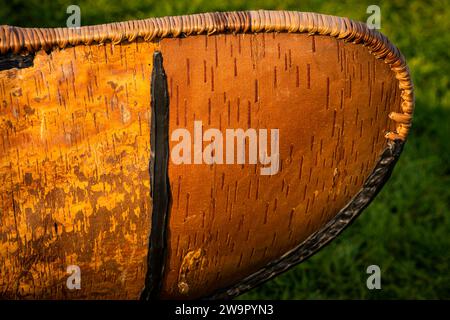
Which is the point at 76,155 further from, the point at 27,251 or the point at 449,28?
the point at 449,28

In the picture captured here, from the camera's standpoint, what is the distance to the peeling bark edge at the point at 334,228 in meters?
1.59

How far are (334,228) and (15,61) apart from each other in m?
0.80

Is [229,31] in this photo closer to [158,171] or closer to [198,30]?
[198,30]

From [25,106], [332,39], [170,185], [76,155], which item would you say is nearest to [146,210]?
[170,185]

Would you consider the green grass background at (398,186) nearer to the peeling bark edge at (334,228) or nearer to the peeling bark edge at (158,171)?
the peeling bark edge at (334,228)

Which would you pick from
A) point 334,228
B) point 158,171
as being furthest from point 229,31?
point 334,228

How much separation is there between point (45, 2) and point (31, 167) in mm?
2337

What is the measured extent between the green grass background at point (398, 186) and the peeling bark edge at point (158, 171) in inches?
37.3

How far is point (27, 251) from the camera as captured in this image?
4.63 ft

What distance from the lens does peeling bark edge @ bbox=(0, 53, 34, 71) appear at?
1294 millimetres

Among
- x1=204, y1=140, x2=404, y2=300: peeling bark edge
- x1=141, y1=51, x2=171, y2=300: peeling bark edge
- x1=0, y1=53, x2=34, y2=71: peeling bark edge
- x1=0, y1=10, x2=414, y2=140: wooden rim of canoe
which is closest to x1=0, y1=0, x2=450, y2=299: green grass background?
x1=204, y1=140, x2=404, y2=300: peeling bark edge

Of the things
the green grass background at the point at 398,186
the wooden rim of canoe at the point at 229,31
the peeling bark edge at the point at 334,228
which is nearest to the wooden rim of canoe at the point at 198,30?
the wooden rim of canoe at the point at 229,31

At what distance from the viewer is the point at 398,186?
2.84m

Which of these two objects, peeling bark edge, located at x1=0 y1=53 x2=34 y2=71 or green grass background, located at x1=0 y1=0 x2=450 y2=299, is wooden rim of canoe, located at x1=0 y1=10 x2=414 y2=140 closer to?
peeling bark edge, located at x1=0 y1=53 x2=34 y2=71
